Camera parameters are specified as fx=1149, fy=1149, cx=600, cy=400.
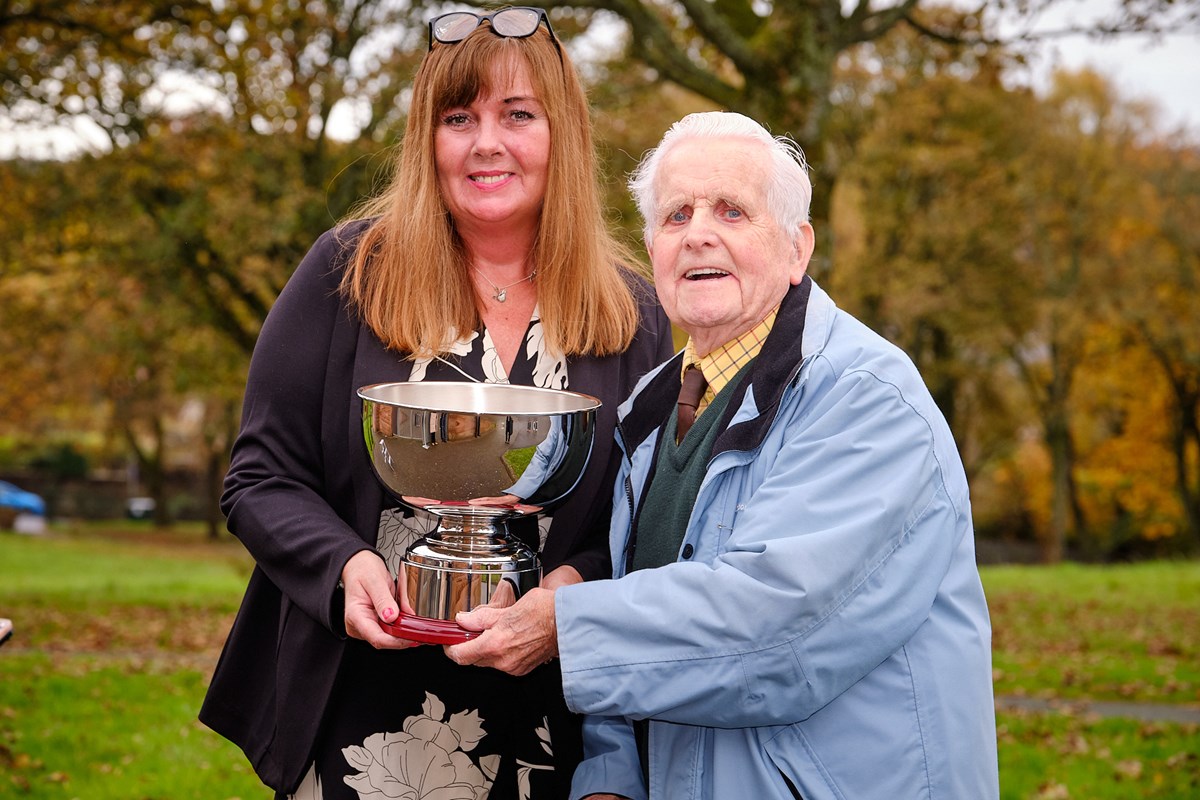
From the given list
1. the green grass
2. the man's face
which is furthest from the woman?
the green grass

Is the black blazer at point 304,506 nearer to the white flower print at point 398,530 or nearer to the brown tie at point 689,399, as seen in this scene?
the white flower print at point 398,530

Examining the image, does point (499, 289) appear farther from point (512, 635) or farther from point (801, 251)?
point (512, 635)

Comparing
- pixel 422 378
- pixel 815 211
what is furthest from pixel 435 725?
pixel 815 211

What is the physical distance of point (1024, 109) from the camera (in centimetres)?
2472

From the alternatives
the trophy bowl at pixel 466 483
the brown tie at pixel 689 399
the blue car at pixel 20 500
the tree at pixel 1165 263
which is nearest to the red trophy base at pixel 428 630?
the trophy bowl at pixel 466 483

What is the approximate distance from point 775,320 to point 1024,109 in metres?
24.8

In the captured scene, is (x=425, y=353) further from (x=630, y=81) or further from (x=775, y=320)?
(x=630, y=81)

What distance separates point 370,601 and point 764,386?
897 mm

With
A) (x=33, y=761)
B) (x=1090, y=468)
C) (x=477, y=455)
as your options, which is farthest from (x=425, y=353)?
(x=1090, y=468)

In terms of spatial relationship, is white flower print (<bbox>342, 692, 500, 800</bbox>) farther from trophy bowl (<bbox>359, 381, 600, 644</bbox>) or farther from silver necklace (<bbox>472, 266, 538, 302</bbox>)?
silver necklace (<bbox>472, 266, 538, 302</bbox>)

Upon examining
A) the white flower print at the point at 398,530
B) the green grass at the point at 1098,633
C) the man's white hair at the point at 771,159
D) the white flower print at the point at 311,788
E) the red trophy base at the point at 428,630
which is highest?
the man's white hair at the point at 771,159

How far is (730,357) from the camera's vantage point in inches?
92.4

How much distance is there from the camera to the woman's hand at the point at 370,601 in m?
2.26

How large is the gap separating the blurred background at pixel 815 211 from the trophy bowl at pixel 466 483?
3.21 ft
